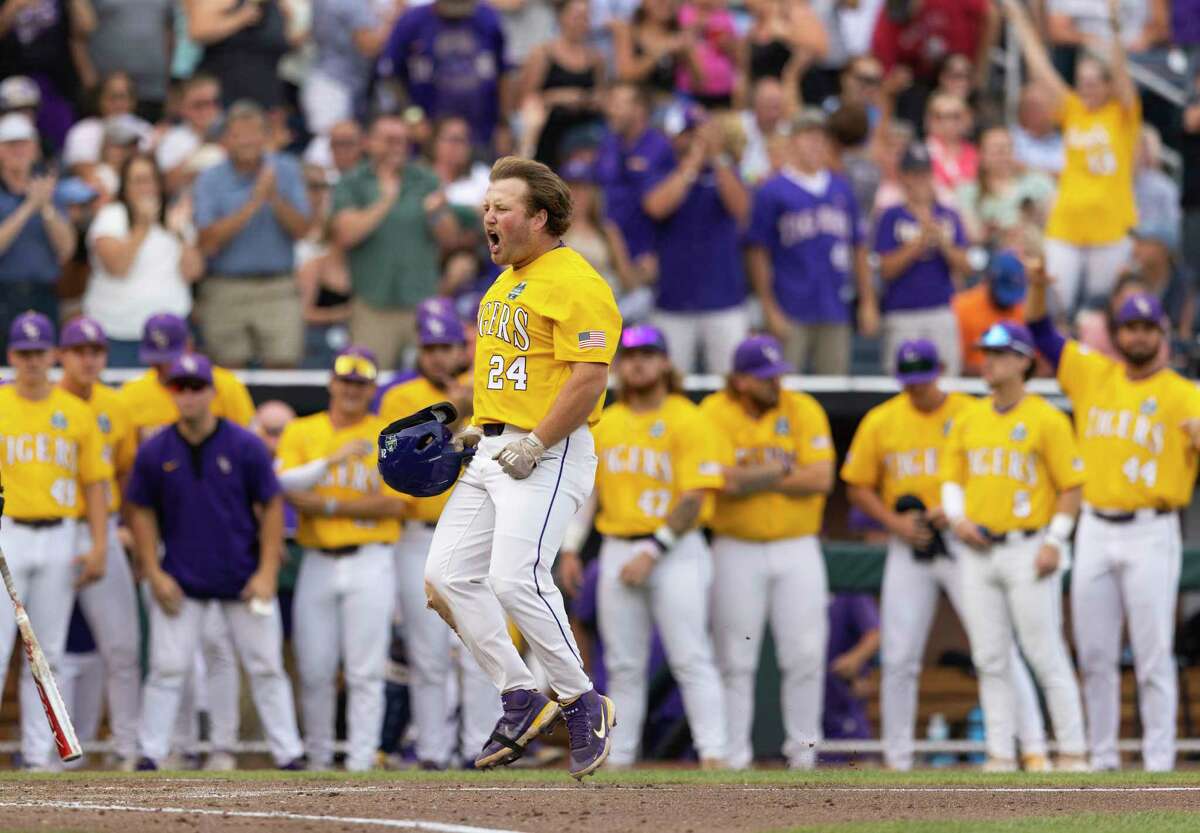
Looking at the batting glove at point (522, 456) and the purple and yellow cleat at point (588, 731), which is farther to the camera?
the purple and yellow cleat at point (588, 731)

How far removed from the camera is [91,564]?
1020 centimetres

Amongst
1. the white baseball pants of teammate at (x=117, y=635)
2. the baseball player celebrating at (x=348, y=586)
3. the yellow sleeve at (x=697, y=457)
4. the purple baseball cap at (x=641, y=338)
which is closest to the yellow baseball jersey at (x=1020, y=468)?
the yellow sleeve at (x=697, y=457)

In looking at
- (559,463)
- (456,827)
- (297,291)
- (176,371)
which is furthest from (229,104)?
(456,827)

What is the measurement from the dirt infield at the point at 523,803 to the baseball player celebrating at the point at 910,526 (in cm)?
262

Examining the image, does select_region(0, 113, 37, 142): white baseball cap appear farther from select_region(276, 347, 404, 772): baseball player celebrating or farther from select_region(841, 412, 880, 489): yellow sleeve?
select_region(841, 412, 880, 489): yellow sleeve

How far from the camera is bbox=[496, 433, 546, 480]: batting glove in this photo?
6758 mm

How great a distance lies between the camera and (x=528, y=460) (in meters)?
6.77

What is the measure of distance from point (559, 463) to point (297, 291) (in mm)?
6061

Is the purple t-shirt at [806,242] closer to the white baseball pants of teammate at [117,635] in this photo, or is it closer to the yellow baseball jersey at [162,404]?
the yellow baseball jersey at [162,404]

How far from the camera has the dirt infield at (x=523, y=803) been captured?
19.9 feet

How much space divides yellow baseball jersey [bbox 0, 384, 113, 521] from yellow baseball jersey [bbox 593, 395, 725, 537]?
8.47ft

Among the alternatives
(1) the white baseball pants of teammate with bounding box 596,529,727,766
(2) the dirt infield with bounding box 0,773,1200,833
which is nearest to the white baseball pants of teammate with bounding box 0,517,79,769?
(2) the dirt infield with bounding box 0,773,1200,833

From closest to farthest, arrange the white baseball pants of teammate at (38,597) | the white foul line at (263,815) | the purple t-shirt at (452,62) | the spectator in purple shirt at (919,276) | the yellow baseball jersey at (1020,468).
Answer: the white foul line at (263,815) < the white baseball pants of teammate at (38,597) < the yellow baseball jersey at (1020,468) < the spectator in purple shirt at (919,276) < the purple t-shirt at (452,62)

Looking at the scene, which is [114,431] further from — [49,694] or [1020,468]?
[1020,468]
